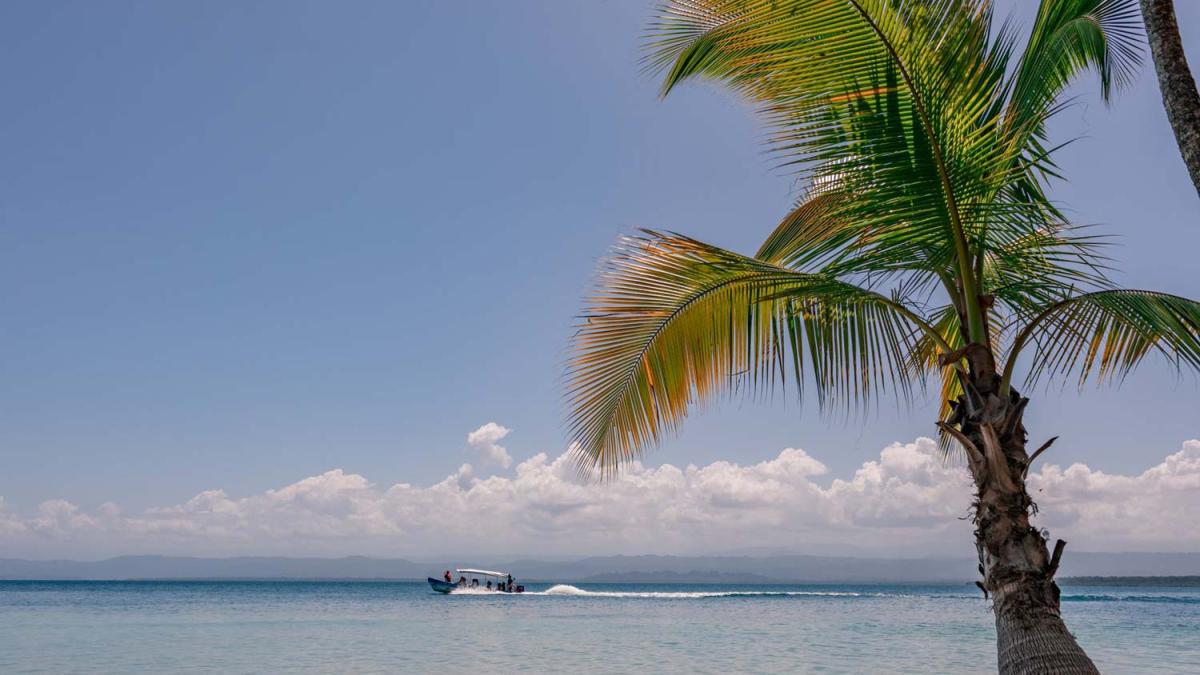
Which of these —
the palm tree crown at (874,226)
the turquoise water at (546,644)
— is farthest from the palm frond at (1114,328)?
the turquoise water at (546,644)

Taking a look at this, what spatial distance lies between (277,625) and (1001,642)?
25283 millimetres

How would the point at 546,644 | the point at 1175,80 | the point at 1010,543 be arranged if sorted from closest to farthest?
the point at 1175,80
the point at 1010,543
the point at 546,644

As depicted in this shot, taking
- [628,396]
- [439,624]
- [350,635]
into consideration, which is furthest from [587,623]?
[628,396]

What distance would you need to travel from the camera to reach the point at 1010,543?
3.91 meters

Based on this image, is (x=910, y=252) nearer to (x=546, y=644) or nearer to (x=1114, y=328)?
(x=1114, y=328)

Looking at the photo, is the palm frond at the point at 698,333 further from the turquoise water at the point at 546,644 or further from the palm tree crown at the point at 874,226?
the turquoise water at the point at 546,644

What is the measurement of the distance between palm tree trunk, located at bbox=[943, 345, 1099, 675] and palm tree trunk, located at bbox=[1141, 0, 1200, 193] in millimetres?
1252

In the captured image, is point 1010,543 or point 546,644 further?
point 546,644

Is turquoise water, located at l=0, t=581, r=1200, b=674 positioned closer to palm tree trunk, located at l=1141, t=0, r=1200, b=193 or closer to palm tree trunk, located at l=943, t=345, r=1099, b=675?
palm tree trunk, located at l=943, t=345, r=1099, b=675

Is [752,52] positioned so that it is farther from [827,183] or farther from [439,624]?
[439,624]

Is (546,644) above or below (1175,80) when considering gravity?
below

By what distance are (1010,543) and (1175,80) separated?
2121 mm

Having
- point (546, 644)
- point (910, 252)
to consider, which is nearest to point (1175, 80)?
point (910, 252)

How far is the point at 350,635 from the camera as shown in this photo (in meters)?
21.6
